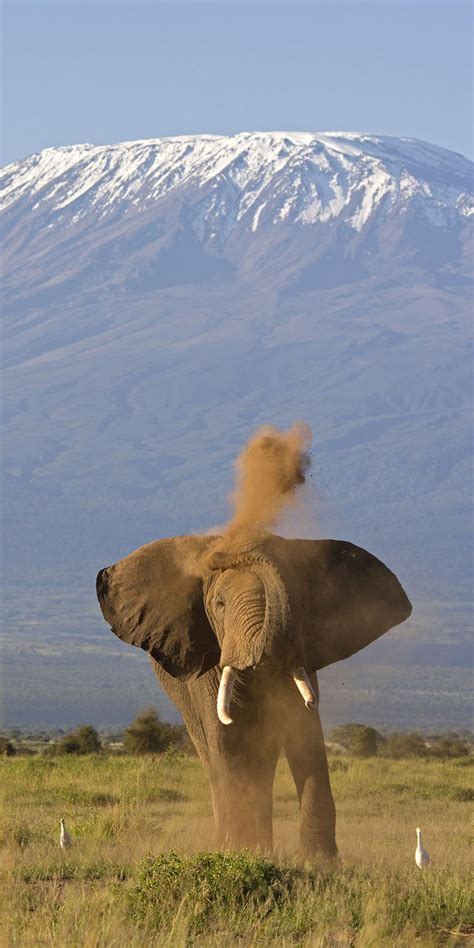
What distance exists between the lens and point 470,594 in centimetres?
13912

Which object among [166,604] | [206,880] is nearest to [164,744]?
[166,604]

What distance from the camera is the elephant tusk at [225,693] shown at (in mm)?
14673

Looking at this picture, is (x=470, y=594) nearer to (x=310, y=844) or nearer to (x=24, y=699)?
(x=24, y=699)

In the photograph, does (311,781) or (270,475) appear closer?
(311,781)

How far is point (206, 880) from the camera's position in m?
12.7

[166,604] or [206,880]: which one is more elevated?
[166,604]

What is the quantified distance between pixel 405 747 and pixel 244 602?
22.1 m

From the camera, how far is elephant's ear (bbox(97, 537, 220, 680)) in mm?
15945

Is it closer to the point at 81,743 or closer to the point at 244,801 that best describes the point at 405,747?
the point at 81,743

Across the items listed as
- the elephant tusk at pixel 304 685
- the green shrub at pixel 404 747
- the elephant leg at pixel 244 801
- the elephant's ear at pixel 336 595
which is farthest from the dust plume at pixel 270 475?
the green shrub at pixel 404 747

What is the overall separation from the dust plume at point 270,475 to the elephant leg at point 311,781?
1897mm

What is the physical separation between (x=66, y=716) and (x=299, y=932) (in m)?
76.4

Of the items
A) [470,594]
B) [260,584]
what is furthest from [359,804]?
[470,594]

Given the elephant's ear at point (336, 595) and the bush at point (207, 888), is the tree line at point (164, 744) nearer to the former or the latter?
the elephant's ear at point (336, 595)
